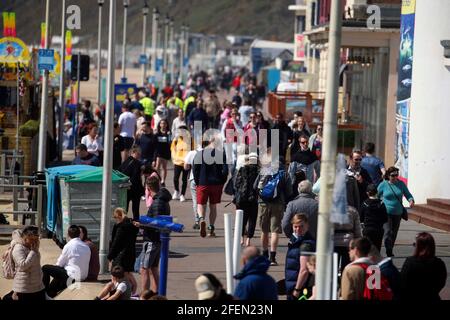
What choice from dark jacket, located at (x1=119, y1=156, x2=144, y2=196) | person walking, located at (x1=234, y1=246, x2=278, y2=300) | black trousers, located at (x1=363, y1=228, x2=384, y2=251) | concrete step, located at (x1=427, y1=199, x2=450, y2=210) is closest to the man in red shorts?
dark jacket, located at (x1=119, y1=156, x2=144, y2=196)

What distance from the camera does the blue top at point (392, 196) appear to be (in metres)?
20.1

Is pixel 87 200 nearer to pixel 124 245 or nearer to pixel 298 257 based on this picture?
pixel 124 245

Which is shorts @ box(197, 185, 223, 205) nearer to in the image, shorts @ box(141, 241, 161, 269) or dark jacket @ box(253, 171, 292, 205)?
dark jacket @ box(253, 171, 292, 205)

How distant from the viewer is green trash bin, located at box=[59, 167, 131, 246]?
67.3 feet

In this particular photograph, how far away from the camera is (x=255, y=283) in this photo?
1255 cm

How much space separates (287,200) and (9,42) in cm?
2327

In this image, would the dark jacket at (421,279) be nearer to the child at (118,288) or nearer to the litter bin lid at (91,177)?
the child at (118,288)

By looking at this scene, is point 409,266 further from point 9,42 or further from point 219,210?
point 9,42

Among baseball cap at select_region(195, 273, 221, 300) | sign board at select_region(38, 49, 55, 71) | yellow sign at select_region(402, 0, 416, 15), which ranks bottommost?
baseball cap at select_region(195, 273, 221, 300)

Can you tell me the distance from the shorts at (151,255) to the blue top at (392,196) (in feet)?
14.1

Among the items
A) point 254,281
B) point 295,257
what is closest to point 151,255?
point 295,257

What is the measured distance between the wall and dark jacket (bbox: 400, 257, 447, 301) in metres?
12.5

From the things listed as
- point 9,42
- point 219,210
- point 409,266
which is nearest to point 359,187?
point 219,210

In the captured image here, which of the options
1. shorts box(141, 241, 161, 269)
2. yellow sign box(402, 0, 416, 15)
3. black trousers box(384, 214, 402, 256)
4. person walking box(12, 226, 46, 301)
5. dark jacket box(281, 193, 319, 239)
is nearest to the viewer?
person walking box(12, 226, 46, 301)
